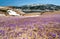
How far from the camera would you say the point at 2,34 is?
7898 millimetres

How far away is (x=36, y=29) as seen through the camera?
8.80 m

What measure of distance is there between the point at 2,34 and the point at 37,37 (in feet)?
5.60

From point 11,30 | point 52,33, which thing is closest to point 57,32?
point 52,33

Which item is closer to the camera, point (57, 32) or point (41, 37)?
point (41, 37)

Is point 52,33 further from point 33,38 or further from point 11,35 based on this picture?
point 11,35

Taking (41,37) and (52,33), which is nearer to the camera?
(41,37)

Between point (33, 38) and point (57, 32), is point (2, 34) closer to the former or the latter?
point (33, 38)

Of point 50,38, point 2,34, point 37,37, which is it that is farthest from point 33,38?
point 2,34

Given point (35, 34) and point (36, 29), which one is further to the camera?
point (36, 29)

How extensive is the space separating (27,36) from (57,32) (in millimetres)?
1780

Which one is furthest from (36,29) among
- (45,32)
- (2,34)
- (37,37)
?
(2,34)

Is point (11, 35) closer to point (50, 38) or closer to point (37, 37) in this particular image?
point (37, 37)

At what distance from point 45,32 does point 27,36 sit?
115 centimetres

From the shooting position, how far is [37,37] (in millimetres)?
7637
